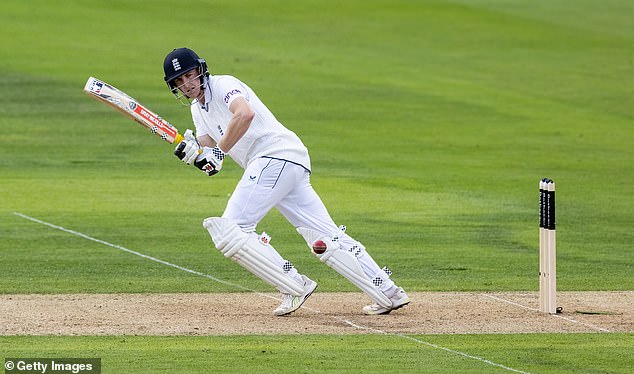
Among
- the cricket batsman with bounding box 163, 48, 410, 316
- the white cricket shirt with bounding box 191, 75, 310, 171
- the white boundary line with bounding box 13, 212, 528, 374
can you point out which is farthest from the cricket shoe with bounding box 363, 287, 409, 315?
the white cricket shirt with bounding box 191, 75, 310, 171

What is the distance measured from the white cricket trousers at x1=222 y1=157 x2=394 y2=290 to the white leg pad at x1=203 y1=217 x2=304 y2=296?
82 millimetres

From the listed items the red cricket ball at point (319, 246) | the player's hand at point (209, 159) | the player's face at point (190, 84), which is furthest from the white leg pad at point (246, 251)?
the player's face at point (190, 84)

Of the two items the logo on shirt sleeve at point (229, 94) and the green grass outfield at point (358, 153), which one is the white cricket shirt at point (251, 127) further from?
the green grass outfield at point (358, 153)

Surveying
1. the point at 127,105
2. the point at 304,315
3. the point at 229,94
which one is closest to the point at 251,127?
the point at 229,94

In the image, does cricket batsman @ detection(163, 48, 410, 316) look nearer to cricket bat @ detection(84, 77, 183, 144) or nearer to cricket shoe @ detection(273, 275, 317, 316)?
cricket shoe @ detection(273, 275, 317, 316)

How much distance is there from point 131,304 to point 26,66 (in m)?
19.8

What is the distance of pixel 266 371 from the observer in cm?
861

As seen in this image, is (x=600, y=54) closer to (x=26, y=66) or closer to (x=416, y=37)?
(x=416, y=37)

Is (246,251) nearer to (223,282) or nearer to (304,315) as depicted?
(304,315)

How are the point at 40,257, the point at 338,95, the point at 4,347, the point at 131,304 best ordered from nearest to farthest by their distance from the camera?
the point at 4,347 < the point at 131,304 < the point at 40,257 < the point at 338,95

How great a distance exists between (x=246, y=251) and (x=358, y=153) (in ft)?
40.3

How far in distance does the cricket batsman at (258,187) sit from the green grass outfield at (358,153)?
2.98 ft

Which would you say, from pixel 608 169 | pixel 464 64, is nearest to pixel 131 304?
pixel 608 169

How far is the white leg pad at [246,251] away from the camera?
10219 mm
